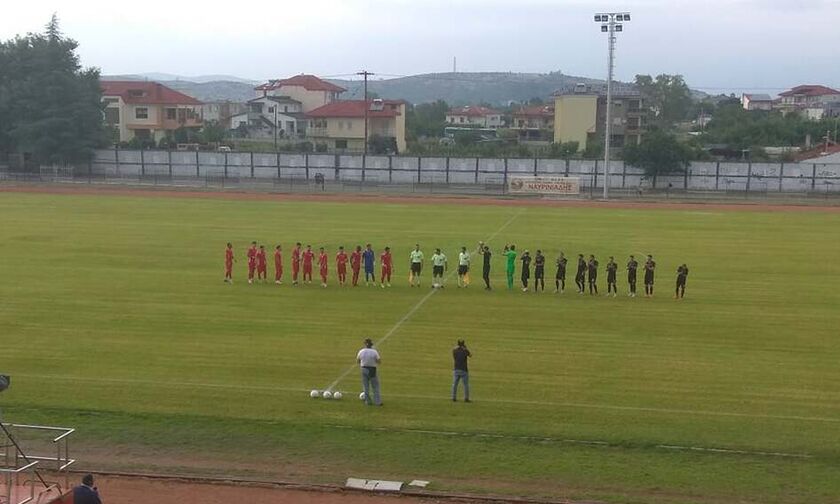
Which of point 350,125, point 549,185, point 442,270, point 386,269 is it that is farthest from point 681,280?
point 350,125

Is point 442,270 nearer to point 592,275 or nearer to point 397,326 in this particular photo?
point 592,275

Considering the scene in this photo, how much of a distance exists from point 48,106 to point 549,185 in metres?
43.6

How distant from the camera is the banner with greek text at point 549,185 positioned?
65500 millimetres

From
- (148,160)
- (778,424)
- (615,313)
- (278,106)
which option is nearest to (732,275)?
(615,313)

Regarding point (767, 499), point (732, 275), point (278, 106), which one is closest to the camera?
point (767, 499)

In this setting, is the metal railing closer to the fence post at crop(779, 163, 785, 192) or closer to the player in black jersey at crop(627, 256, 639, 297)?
the player in black jersey at crop(627, 256, 639, 297)

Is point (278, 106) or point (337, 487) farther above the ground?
point (278, 106)

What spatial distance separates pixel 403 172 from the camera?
76.6m

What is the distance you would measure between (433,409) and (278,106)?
4716 inches

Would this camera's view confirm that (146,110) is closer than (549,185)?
No

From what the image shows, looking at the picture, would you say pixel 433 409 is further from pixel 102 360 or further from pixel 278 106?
pixel 278 106

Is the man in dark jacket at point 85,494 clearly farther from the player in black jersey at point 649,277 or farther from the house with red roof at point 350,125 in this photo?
the house with red roof at point 350,125

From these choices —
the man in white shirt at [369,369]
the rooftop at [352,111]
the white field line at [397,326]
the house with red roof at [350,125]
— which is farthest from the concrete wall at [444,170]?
the man in white shirt at [369,369]

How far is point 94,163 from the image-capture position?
7962 centimetres
